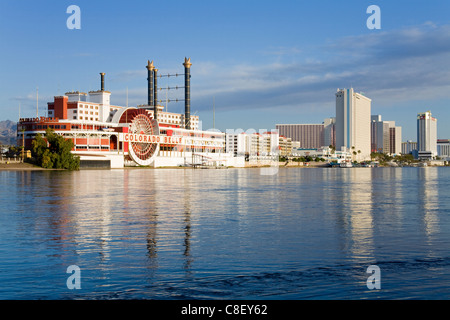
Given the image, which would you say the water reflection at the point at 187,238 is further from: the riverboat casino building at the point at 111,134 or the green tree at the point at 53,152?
the riverboat casino building at the point at 111,134

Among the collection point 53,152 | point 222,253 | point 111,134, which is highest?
point 111,134

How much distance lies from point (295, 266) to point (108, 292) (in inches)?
249

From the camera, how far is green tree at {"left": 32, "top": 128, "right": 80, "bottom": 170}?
125750 mm

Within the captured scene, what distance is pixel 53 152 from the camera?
128m

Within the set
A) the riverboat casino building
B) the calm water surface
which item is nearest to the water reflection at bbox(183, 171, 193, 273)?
the calm water surface

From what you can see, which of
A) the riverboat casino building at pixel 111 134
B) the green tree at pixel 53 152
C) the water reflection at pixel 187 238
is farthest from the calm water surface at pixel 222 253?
the riverboat casino building at pixel 111 134

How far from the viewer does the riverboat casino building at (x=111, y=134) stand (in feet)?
465

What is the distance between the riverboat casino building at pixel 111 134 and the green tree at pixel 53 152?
9260mm

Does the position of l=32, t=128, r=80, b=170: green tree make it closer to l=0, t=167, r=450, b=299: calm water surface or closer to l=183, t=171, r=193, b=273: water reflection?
l=0, t=167, r=450, b=299: calm water surface

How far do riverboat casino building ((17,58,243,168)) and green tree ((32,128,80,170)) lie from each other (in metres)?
9.26

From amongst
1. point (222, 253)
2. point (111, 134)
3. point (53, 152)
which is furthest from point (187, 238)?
point (111, 134)

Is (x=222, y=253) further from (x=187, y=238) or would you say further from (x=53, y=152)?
(x=53, y=152)

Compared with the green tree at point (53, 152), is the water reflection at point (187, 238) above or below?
below

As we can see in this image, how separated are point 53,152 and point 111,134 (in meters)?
23.0
